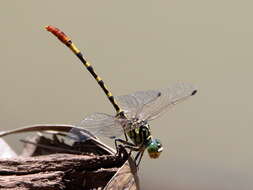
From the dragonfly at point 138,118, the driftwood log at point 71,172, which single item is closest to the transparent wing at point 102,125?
the dragonfly at point 138,118

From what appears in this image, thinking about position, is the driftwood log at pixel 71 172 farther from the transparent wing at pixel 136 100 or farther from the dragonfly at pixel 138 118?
the transparent wing at pixel 136 100

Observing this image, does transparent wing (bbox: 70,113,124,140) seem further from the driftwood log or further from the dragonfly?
the driftwood log

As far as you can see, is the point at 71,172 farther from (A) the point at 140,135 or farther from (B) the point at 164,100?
(B) the point at 164,100

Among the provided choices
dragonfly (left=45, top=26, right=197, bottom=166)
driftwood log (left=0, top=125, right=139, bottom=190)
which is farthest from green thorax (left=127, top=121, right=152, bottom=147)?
driftwood log (left=0, top=125, right=139, bottom=190)

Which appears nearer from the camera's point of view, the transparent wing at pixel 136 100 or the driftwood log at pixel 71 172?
the driftwood log at pixel 71 172

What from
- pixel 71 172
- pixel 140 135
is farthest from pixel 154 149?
pixel 71 172

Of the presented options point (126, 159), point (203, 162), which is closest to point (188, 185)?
point (203, 162)

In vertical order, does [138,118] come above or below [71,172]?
above
